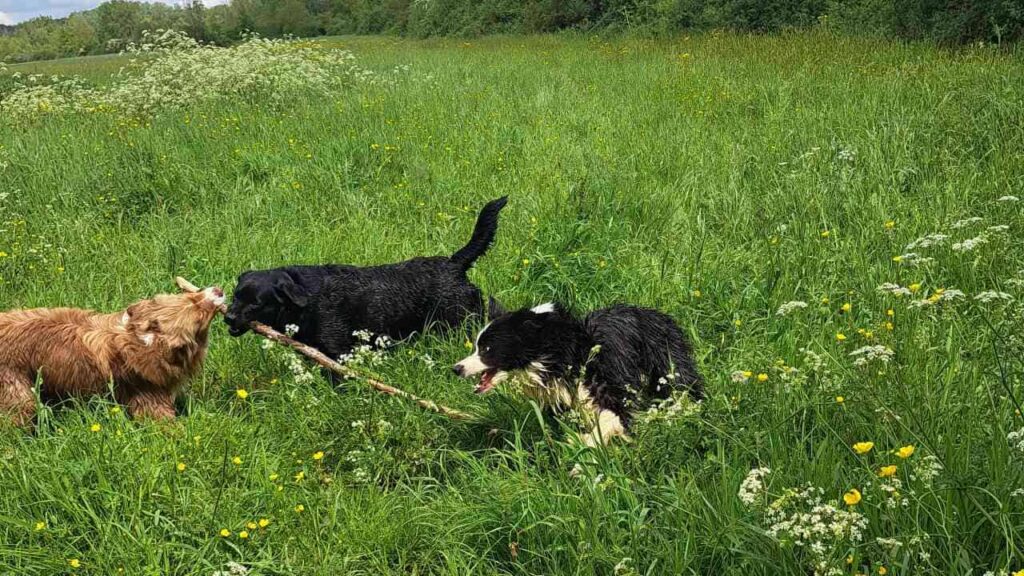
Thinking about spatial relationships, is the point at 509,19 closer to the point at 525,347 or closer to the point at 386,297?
the point at 386,297

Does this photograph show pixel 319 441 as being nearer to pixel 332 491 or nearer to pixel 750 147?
pixel 332 491

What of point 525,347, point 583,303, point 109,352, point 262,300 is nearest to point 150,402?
point 109,352

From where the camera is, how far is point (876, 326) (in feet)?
10.4

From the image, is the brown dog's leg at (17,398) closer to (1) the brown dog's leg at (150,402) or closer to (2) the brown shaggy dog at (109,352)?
(2) the brown shaggy dog at (109,352)

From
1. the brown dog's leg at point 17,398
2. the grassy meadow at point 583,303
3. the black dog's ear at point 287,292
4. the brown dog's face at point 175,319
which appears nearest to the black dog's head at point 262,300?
the black dog's ear at point 287,292

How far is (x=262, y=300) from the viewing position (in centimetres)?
373

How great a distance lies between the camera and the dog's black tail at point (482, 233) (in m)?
4.05

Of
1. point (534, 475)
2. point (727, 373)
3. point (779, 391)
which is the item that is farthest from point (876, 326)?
point (534, 475)

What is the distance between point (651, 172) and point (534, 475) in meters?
3.98

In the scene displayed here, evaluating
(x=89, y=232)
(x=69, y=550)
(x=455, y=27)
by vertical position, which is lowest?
(x=69, y=550)

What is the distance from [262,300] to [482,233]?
1282 mm

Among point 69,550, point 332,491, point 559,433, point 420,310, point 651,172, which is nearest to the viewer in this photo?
point 69,550

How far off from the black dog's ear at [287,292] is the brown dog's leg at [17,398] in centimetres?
119

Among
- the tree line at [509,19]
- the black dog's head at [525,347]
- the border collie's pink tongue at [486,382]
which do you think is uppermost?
the tree line at [509,19]
